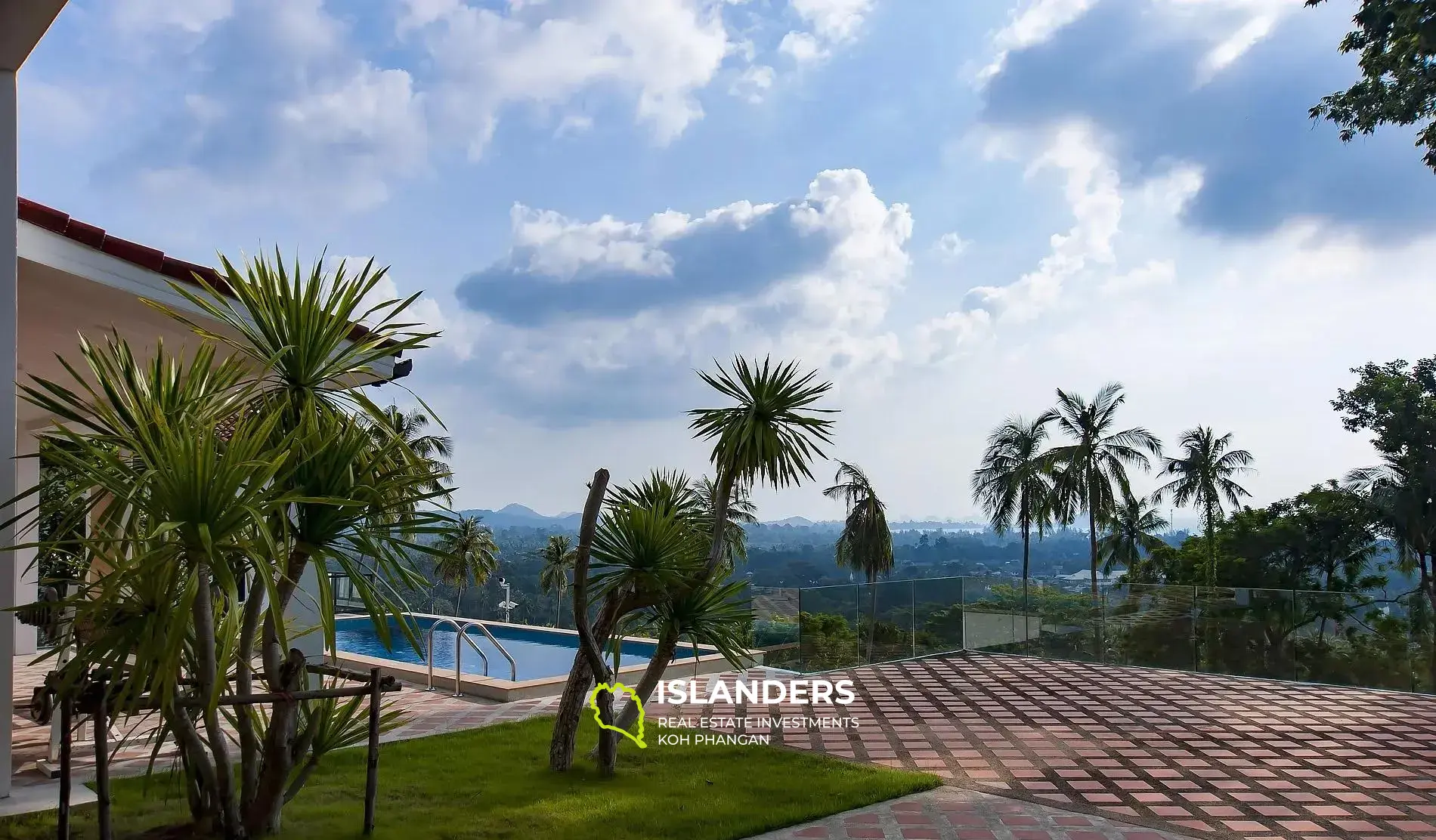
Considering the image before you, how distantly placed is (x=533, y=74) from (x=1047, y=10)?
7145 mm

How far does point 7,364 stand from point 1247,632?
12.1 meters

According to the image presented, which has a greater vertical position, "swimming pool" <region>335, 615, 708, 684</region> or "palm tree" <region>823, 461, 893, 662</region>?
"palm tree" <region>823, 461, 893, 662</region>

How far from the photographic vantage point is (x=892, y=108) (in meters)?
15.6

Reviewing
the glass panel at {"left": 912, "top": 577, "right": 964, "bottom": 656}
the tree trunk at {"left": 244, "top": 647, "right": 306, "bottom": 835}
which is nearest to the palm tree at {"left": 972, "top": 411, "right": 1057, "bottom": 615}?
the glass panel at {"left": 912, "top": 577, "right": 964, "bottom": 656}

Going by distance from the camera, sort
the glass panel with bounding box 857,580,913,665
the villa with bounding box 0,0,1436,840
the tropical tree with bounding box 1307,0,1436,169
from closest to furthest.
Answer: the villa with bounding box 0,0,1436,840
the tropical tree with bounding box 1307,0,1436,169
the glass panel with bounding box 857,580,913,665

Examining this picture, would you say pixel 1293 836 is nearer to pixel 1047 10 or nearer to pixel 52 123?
pixel 52 123

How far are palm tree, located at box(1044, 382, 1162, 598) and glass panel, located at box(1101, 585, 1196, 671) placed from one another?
2036 centimetres

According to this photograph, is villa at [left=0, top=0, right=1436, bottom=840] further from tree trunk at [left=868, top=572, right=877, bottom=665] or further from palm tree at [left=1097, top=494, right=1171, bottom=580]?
palm tree at [left=1097, top=494, right=1171, bottom=580]

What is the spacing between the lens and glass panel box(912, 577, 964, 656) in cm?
1270

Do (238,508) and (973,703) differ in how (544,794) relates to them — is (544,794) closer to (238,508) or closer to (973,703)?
(238,508)

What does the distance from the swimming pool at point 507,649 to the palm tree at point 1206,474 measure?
26.1 metres

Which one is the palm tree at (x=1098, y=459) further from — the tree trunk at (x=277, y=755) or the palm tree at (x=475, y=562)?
the tree trunk at (x=277, y=755)

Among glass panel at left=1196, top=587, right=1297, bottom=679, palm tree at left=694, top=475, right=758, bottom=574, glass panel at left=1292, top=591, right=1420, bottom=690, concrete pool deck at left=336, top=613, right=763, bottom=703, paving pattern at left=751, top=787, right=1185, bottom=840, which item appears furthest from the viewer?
palm tree at left=694, top=475, right=758, bottom=574

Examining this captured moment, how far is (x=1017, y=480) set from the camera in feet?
106
